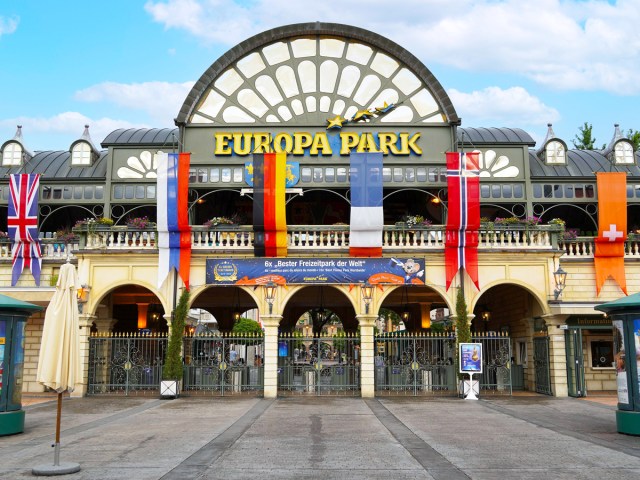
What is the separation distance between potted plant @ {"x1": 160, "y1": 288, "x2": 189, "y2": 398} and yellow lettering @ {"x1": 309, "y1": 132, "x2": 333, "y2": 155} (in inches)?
358

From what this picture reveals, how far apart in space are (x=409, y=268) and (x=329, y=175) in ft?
22.6

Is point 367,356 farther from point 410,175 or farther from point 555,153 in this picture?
point 555,153

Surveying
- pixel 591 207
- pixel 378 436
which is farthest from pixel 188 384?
pixel 591 207

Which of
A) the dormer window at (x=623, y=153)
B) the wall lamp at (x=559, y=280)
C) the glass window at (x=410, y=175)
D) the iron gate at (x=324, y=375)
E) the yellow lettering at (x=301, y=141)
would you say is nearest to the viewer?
the wall lamp at (x=559, y=280)

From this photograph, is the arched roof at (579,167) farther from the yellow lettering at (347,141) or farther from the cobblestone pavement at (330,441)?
the cobblestone pavement at (330,441)

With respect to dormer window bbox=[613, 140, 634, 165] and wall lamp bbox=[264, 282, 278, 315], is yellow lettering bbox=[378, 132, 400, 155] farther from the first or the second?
dormer window bbox=[613, 140, 634, 165]

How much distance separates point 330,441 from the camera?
13.0 m

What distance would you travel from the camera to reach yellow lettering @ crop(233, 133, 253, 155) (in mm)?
29172

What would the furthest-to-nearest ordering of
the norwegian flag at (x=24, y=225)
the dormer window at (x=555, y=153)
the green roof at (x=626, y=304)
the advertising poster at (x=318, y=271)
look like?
the dormer window at (x=555, y=153)
the norwegian flag at (x=24, y=225)
the advertising poster at (x=318, y=271)
the green roof at (x=626, y=304)

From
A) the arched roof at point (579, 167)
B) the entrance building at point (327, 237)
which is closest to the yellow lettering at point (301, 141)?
the entrance building at point (327, 237)

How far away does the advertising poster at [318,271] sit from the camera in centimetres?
2450

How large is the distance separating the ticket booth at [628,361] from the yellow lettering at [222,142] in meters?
19.0

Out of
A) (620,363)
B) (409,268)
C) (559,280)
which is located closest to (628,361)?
(620,363)

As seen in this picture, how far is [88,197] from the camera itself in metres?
30.2
